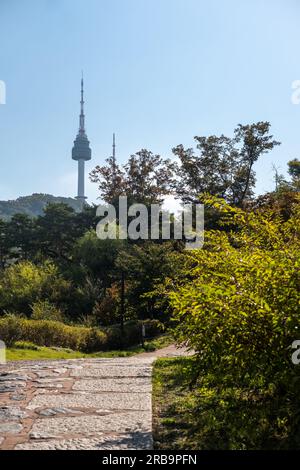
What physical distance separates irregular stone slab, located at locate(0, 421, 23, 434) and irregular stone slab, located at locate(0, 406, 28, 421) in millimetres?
172

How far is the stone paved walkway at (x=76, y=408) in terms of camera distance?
3.88 m

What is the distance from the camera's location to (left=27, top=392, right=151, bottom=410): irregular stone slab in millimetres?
5062

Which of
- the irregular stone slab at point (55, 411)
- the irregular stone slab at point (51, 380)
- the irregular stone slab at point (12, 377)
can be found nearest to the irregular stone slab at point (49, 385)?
the irregular stone slab at point (51, 380)

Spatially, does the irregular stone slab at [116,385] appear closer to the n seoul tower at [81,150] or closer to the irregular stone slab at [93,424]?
the irregular stone slab at [93,424]

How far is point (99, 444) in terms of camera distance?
376cm

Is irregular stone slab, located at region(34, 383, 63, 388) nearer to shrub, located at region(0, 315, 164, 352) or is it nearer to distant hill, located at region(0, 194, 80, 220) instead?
shrub, located at region(0, 315, 164, 352)

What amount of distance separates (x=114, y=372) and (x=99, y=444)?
3.59 meters

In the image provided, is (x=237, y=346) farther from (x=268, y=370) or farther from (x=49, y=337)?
(x=49, y=337)

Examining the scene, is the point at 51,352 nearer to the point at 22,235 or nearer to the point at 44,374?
the point at 44,374

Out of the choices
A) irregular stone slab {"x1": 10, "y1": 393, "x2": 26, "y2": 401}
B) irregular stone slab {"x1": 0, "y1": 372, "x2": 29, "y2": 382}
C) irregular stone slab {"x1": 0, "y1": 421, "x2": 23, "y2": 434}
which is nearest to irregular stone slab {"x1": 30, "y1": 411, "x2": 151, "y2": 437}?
irregular stone slab {"x1": 0, "y1": 421, "x2": 23, "y2": 434}

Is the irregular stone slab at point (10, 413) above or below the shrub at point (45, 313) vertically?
above

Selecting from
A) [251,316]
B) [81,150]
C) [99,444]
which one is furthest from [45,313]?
[81,150]
